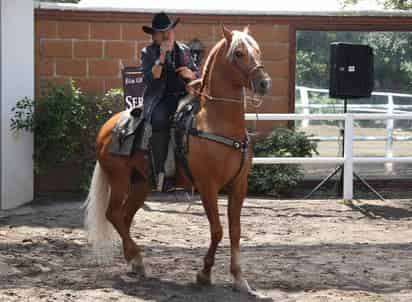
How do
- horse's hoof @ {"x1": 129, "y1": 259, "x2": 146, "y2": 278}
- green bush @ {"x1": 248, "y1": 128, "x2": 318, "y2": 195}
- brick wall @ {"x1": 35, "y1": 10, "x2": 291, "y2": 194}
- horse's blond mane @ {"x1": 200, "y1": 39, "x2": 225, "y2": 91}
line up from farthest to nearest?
brick wall @ {"x1": 35, "y1": 10, "x2": 291, "y2": 194} → green bush @ {"x1": 248, "y1": 128, "x2": 318, "y2": 195} → horse's hoof @ {"x1": 129, "y1": 259, "x2": 146, "y2": 278} → horse's blond mane @ {"x1": 200, "y1": 39, "x2": 225, "y2": 91}

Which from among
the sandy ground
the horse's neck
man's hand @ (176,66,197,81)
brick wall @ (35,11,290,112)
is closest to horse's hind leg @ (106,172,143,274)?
the sandy ground

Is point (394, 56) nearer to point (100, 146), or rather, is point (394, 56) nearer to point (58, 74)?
point (58, 74)

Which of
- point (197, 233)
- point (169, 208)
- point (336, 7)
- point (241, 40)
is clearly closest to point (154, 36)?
point (241, 40)

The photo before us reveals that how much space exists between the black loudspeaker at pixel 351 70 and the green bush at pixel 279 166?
905 mm

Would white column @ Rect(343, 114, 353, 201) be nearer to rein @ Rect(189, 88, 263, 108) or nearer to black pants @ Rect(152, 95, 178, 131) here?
black pants @ Rect(152, 95, 178, 131)

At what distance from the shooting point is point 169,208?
36.3 ft

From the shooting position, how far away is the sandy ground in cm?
654

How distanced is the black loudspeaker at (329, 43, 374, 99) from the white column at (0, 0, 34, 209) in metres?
4.42

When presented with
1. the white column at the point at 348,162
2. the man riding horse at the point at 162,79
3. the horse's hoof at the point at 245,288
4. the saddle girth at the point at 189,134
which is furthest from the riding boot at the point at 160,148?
the white column at the point at 348,162

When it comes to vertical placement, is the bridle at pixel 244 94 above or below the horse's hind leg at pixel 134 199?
above

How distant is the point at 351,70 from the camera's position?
40.3 ft

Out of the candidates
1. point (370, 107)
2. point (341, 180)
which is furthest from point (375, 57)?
point (341, 180)

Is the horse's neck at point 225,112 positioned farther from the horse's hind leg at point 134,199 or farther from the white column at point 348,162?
the white column at point 348,162

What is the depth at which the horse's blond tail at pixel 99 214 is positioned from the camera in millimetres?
7449
